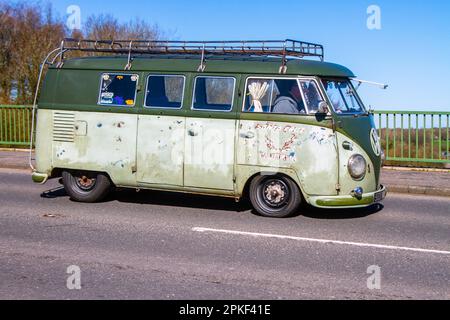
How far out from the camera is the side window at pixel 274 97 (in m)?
9.21

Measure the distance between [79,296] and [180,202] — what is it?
5230mm

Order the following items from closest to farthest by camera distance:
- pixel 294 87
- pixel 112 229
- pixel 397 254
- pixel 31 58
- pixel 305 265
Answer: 1. pixel 305 265
2. pixel 397 254
3. pixel 112 229
4. pixel 294 87
5. pixel 31 58

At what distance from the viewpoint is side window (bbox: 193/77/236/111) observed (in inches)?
379

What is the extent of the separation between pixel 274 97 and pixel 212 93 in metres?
1.03

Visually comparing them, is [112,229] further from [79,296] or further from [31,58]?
[31,58]

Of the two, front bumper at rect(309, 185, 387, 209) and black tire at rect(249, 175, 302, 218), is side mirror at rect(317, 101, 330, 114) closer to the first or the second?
black tire at rect(249, 175, 302, 218)

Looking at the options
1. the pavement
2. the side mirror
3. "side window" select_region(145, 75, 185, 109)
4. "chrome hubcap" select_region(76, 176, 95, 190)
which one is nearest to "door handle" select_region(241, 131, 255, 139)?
the side mirror

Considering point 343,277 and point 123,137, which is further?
point 123,137

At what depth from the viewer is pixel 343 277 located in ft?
20.8

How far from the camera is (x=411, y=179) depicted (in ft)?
44.7

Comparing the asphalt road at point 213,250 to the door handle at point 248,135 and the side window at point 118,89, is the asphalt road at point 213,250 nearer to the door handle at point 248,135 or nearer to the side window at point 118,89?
the door handle at point 248,135

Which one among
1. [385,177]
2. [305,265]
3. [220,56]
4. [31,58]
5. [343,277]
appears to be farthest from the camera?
[31,58]

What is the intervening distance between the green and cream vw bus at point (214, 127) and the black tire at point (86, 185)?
0.06 ft

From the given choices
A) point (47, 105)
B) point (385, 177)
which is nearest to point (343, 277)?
point (47, 105)
